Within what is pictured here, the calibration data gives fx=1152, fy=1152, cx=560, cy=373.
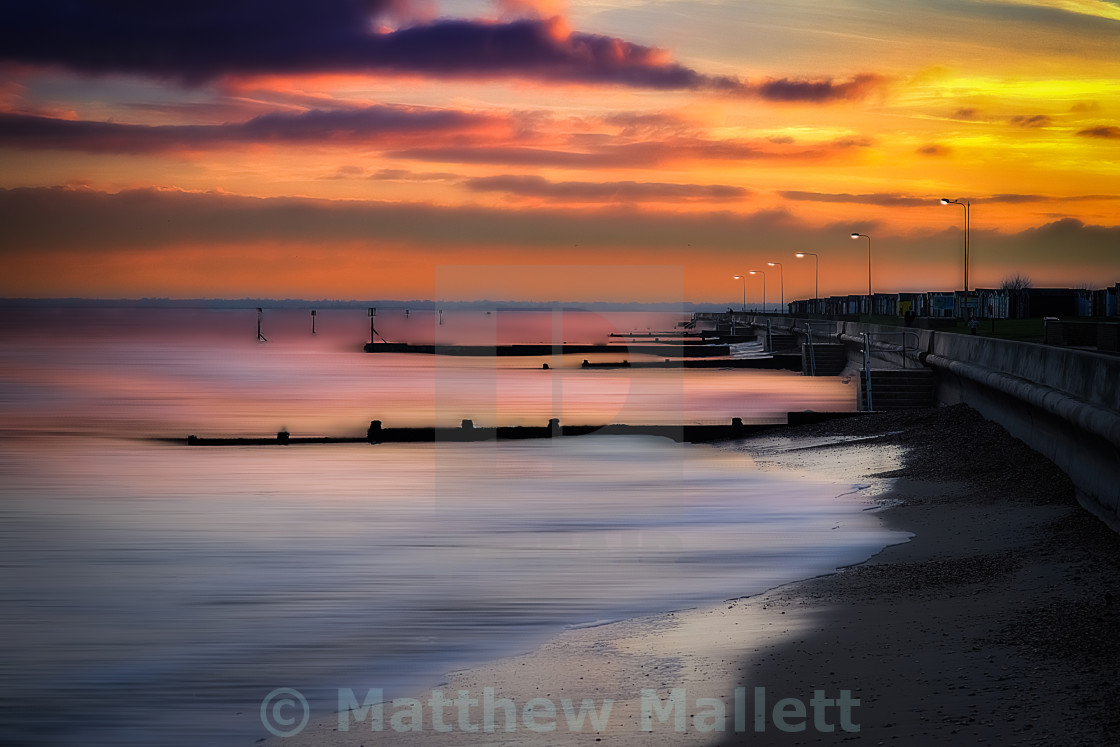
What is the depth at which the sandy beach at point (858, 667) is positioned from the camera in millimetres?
8555

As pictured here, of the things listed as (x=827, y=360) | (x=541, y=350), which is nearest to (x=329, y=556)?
(x=827, y=360)

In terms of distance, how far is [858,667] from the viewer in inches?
393

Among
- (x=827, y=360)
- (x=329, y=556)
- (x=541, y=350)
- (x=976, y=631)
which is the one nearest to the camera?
(x=976, y=631)

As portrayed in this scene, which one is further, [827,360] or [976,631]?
[827,360]

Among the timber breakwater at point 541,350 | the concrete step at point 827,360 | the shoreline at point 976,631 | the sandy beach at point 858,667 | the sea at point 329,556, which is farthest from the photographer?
the timber breakwater at point 541,350

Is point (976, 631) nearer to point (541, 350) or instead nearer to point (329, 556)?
point (329, 556)

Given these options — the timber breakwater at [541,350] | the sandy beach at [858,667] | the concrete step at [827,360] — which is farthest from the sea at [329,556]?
the timber breakwater at [541,350]

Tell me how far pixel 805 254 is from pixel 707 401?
10242cm

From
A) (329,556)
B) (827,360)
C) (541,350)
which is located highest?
(541,350)

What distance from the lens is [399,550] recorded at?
19375 mm

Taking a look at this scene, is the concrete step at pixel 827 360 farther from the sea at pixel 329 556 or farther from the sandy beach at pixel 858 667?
the sandy beach at pixel 858 667

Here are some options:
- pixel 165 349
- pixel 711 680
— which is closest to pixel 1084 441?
pixel 711 680

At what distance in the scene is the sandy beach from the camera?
8555 millimetres

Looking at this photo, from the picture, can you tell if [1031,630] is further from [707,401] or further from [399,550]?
[707,401]
